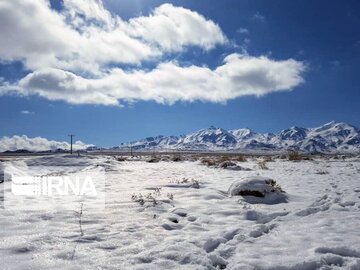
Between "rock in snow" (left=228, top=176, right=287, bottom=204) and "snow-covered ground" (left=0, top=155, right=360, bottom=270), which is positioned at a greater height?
"rock in snow" (left=228, top=176, right=287, bottom=204)

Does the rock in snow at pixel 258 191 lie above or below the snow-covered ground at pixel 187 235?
above

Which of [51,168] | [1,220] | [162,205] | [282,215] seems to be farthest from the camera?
[51,168]

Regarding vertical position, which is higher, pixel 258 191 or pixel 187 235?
pixel 258 191

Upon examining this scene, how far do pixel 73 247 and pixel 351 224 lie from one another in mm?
5120

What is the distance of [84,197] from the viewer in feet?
30.5

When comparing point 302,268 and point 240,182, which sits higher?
point 240,182

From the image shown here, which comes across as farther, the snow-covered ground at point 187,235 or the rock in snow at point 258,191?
the rock in snow at point 258,191

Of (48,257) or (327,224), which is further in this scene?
(327,224)

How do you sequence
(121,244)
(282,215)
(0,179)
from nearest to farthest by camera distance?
(121,244) → (282,215) → (0,179)

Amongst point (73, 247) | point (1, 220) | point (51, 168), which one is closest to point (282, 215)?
point (73, 247)

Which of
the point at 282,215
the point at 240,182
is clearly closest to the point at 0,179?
the point at 240,182

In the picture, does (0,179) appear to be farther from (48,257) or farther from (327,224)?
(327,224)

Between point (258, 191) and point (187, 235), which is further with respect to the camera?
point (258, 191)

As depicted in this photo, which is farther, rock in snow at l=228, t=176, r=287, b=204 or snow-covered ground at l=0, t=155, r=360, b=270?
rock in snow at l=228, t=176, r=287, b=204
